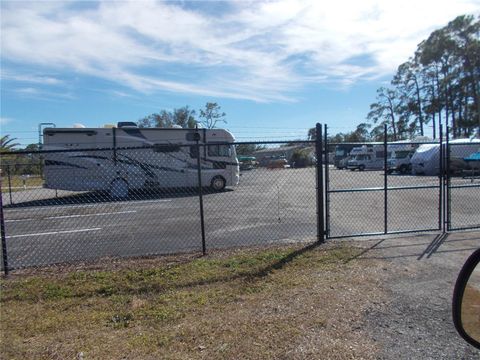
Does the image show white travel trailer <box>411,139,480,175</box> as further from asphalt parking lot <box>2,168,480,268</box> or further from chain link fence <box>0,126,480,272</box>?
asphalt parking lot <box>2,168,480,268</box>

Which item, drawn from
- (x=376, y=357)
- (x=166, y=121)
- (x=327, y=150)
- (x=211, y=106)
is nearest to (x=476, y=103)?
(x=211, y=106)

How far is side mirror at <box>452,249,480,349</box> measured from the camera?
2182mm

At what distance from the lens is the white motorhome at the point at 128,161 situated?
16906 mm

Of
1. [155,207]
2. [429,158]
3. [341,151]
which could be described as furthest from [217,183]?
[429,158]

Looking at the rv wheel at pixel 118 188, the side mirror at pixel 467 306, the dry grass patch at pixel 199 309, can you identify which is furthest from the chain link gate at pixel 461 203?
the rv wheel at pixel 118 188

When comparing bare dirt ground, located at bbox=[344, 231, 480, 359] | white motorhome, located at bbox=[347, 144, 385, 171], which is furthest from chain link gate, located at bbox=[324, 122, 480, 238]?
white motorhome, located at bbox=[347, 144, 385, 171]

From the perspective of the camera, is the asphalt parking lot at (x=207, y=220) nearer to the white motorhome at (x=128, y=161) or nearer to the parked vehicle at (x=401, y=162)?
the white motorhome at (x=128, y=161)

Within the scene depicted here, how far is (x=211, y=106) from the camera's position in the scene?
7250 cm

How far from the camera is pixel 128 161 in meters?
17.4

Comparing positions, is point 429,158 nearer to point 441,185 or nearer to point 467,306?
point 441,185

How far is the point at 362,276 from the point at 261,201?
897 centimetres

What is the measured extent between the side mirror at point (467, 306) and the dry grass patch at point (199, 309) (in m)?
1.59

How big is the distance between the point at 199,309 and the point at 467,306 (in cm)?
308

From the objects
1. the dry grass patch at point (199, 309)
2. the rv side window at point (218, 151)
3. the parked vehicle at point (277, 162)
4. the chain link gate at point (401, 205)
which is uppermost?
the rv side window at point (218, 151)
